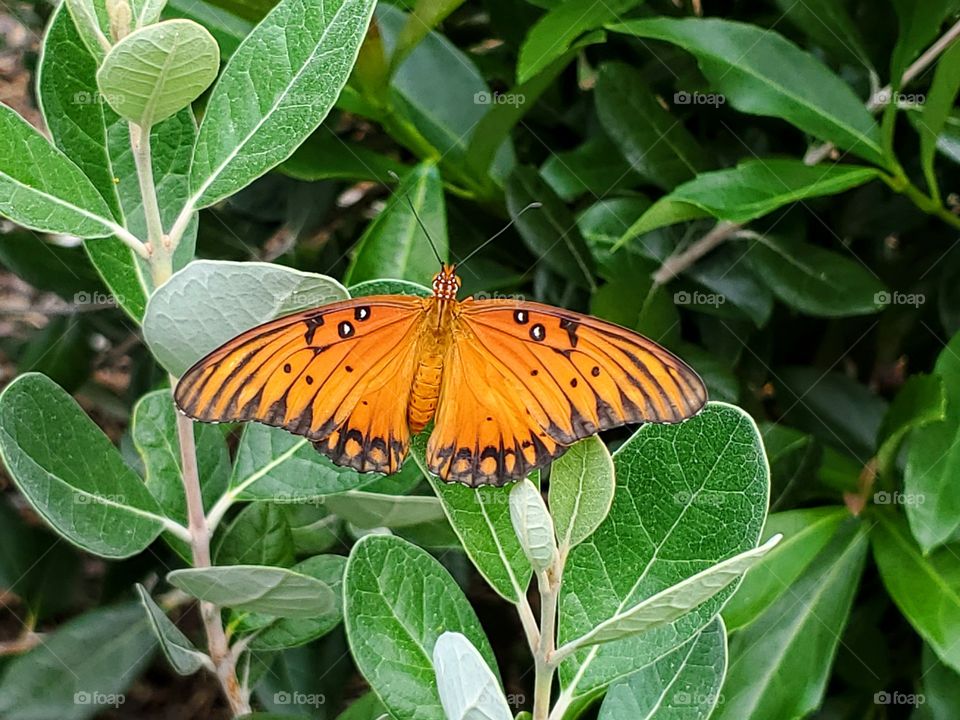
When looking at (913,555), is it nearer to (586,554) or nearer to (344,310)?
(586,554)

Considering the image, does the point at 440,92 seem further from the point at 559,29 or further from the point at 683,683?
the point at 683,683

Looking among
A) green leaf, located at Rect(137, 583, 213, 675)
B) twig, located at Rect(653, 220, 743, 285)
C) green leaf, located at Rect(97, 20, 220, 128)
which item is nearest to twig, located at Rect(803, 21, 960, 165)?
twig, located at Rect(653, 220, 743, 285)

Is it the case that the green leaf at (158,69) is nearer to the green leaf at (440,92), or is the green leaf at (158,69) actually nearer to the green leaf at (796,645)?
the green leaf at (440,92)

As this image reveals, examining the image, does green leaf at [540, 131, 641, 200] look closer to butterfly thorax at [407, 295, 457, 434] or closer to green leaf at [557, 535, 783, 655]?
butterfly thorax at [407, 295, 457, 434]

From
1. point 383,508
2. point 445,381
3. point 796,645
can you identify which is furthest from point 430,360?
point 796,645

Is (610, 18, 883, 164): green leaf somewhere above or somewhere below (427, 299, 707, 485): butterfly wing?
above

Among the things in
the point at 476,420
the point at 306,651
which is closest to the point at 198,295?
the point at 476,420

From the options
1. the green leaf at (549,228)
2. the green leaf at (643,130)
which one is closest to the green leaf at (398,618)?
the green leaf at (549,228)

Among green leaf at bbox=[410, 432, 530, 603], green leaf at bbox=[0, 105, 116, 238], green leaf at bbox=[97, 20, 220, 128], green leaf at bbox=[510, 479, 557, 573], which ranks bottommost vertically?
green leaf at bbox=[410, 432, 530, 603]
